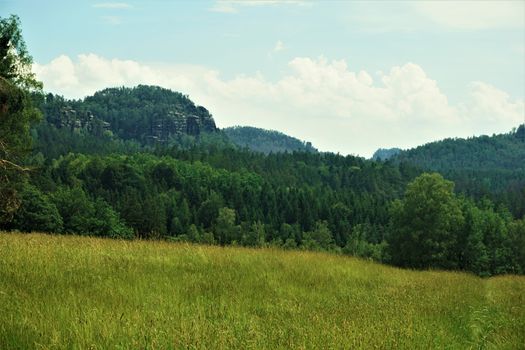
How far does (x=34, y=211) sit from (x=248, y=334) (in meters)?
59.2

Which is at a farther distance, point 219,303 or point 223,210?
point 223,210

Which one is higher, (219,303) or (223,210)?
(219,303)

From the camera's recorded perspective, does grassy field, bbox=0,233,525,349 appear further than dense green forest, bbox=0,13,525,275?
No

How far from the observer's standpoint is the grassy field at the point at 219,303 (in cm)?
629

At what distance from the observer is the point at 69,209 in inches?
2825

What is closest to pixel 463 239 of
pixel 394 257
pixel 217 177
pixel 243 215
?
pixel 394 257

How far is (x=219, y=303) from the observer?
9039 millimetres

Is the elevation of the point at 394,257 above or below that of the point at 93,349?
below

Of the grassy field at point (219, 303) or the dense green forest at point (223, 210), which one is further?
the dense green forest at point (223, 210)

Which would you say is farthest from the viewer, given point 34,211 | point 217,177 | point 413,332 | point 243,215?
point 217,177

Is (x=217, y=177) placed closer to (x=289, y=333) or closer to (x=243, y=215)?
(x=243, y=215)

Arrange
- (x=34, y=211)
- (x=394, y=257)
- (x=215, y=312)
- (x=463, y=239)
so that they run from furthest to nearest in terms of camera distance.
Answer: (x=463, y=239)
(x=34, y=211)
(x=394, y=257)
(x=215, y=312)

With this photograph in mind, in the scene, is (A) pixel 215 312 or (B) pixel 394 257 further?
(B) pixel 394 257

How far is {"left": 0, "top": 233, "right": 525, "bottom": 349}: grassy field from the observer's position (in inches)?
248
